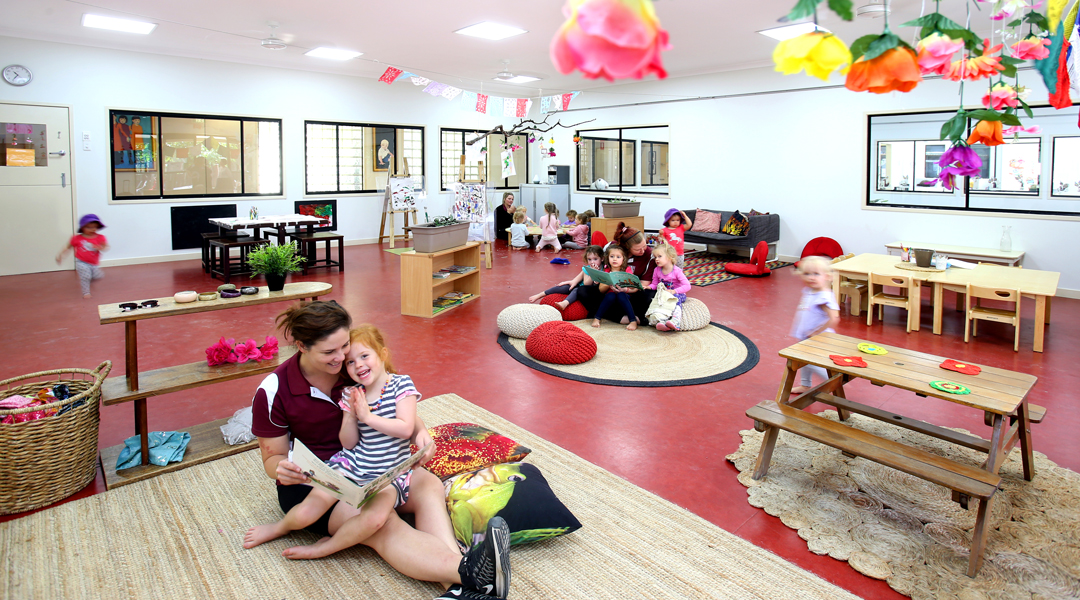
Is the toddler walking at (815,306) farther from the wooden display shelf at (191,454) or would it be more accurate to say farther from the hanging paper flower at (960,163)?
the wooden display shelf at (191,454)

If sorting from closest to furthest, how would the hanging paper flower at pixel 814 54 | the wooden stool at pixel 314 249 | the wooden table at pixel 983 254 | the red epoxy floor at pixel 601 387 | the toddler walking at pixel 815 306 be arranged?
the hanging paper flower at pixel 814 54 → the red epoxy floor at pixel 601 387 → the toddler walking at pixel 815 306 → the wooden table at pixel 983 254 → the wooden stool at pixel 314 249

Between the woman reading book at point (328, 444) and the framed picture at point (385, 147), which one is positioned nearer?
the woman reading book at point (328, 444)

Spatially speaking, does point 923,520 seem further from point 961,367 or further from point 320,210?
point 320,210

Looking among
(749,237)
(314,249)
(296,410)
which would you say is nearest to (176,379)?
(296,410)

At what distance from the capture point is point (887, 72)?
120 cm

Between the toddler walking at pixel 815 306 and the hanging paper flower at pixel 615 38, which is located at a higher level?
the hanging paper flower at pixel 615 38

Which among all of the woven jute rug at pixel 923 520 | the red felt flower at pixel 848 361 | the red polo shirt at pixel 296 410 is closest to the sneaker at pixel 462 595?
the red polo shirt at pixel 296 410

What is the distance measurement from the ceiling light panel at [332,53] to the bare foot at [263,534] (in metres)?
8.47

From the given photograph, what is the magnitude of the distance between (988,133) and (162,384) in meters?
3.64

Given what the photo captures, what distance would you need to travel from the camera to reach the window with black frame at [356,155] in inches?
481

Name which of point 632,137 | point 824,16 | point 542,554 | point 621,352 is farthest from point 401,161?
point 542,554

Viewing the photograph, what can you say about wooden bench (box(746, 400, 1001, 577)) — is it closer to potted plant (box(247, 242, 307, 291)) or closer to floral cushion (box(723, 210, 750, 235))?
potted plant (box(247, 242, 307, 291))

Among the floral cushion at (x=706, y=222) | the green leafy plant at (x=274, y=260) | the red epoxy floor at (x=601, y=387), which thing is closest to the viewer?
the red epoxy floor at (x=601, y=387)

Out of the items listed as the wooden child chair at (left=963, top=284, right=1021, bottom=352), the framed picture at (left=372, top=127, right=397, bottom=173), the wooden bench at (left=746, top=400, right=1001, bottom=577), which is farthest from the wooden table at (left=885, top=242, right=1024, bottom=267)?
the framed picture at (left=372, top=127, right=397, bottom=173)
